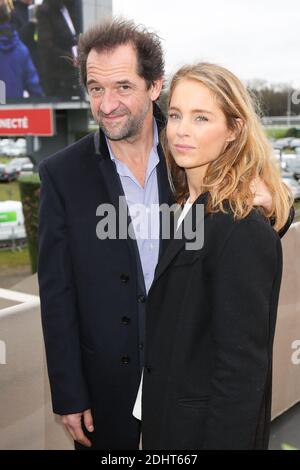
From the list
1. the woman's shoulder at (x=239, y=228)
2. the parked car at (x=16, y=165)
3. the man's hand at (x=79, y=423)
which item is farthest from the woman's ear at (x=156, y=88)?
the parked car at (x=16, y=165)

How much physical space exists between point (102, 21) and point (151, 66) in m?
0.23

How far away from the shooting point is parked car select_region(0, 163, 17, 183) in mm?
33384

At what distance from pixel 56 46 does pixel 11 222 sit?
462 inches

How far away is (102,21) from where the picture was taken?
191 cm

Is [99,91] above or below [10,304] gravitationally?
above

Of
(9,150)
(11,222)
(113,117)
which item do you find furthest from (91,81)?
(9,150)

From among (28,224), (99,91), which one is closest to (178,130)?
(99,91)

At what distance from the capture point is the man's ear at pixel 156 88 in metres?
1.91

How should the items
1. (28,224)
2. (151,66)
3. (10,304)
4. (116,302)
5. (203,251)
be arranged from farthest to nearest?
(28,224) → (10,304) → (151,66) → (116,302) → (203,251)

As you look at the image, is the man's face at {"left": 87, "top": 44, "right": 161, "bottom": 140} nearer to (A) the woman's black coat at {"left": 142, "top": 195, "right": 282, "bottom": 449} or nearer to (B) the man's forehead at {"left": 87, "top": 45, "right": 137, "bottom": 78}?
(B) the man's forehead at {"left": 87, "top": 45, "right": 137, "bottom": 78}

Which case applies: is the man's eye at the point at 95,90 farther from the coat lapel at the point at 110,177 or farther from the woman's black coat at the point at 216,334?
the woman's black coat at the point at 216,334

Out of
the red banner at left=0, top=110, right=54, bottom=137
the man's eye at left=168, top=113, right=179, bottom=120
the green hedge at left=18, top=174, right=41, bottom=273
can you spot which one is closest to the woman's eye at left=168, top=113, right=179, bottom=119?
the man's eye at left=168, top=113, right=179, bottom=120
